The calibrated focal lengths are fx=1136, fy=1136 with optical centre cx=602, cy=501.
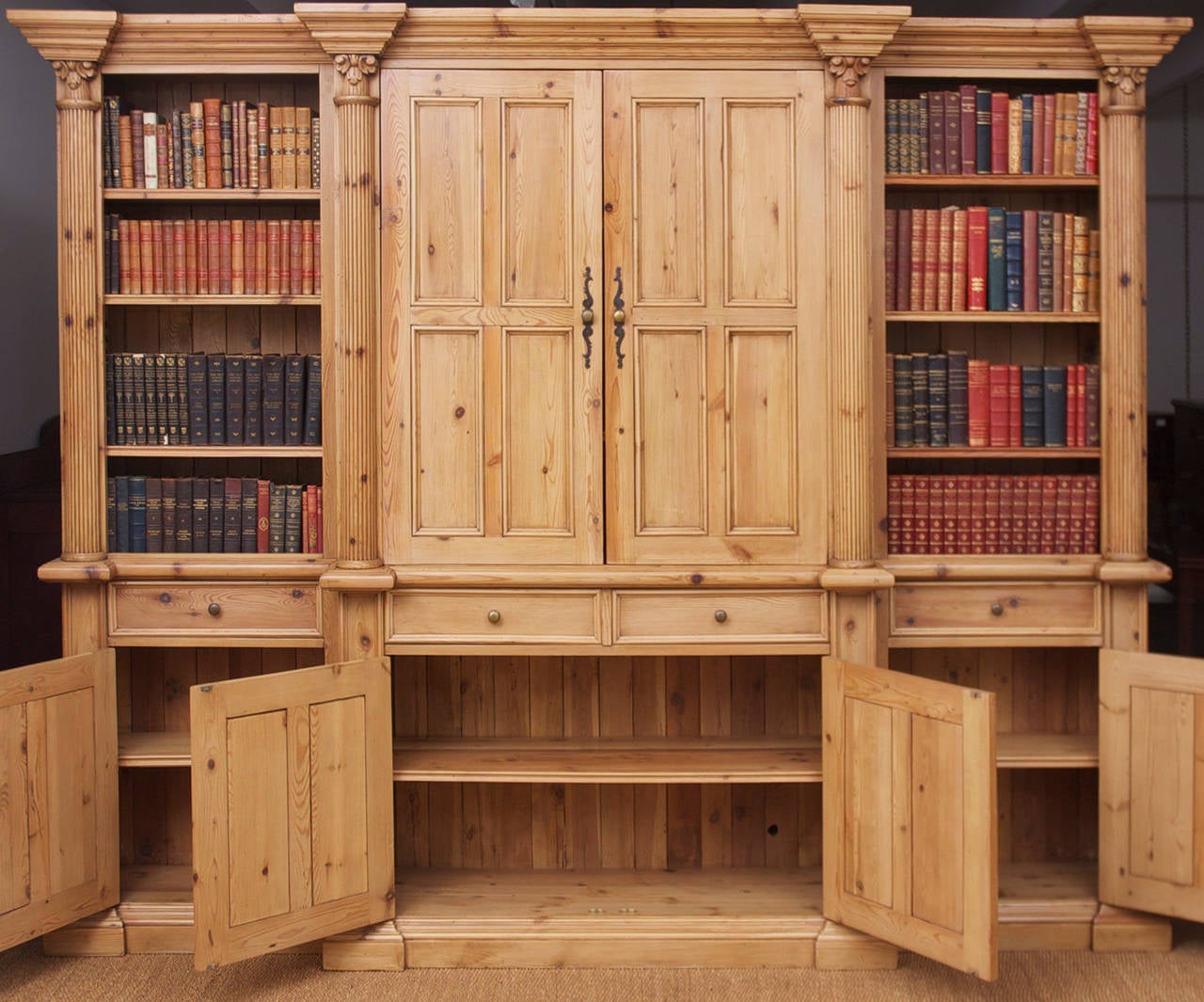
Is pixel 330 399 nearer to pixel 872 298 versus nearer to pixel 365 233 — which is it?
pixel 365 233

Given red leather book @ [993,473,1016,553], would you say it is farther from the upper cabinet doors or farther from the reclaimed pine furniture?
the upper cabinet doors

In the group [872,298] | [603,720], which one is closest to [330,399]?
[603,720]

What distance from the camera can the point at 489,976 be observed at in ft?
9.25

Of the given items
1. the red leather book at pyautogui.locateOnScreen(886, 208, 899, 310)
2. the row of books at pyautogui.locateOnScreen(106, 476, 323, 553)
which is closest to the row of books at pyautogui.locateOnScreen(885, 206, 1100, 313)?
the red leather book at pyautogui.locateOnScreen(886, 208, 899, 310)

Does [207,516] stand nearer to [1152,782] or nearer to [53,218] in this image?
[53,218]

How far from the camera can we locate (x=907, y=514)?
3.03m

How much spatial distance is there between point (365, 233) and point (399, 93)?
1.19 feet

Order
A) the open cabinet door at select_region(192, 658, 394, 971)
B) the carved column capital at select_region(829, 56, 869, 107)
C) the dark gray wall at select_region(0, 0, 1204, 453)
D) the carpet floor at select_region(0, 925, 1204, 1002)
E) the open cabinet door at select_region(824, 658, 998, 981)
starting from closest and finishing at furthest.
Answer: the open cabinet door at select_region(824, 658, 998, 981) → the open cabinet door at select_region(192, 658, 394, 971) → the carpet floor at select_region(0, 925, 1204, 1002) → the carved column capital at select_region(829, 56, 869, 107) → the dark gray wall at select_region(0, 0, 1204, 453)

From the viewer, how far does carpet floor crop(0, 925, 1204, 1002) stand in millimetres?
2701

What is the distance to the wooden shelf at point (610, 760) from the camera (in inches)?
114

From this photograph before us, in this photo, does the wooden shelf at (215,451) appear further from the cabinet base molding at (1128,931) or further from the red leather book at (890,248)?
the cabinet base molding at (1128,931)

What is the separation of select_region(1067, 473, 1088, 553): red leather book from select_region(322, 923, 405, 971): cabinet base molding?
204 cm

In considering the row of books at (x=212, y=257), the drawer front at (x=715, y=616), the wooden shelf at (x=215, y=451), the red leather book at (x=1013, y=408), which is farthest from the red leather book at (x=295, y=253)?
the red leather book at (x=1013, y=408)

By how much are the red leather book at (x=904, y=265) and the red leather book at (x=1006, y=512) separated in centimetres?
54
